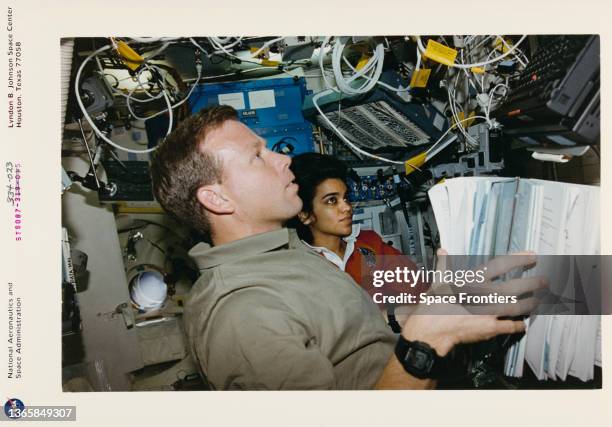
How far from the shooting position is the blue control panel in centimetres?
160

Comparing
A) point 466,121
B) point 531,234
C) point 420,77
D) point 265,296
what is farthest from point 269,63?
point 531,234

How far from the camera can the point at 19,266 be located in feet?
5.00

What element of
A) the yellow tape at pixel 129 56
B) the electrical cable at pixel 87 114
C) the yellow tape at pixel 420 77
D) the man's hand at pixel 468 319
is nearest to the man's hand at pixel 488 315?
the man's hand at pixel 468 319

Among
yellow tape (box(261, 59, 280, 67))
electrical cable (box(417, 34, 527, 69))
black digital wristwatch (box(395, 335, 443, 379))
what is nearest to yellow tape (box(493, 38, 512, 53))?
Answer: electrical cable (box(417, 34, 527, 69))

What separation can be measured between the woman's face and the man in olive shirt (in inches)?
4.7

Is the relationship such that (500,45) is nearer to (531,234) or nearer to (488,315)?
(531,234)

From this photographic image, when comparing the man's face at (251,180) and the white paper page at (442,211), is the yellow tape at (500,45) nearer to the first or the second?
the white paper page at (442,211)

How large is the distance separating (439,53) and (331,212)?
2.22 feet

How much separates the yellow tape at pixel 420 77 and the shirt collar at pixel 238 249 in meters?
0.72

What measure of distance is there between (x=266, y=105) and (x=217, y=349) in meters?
0.89
